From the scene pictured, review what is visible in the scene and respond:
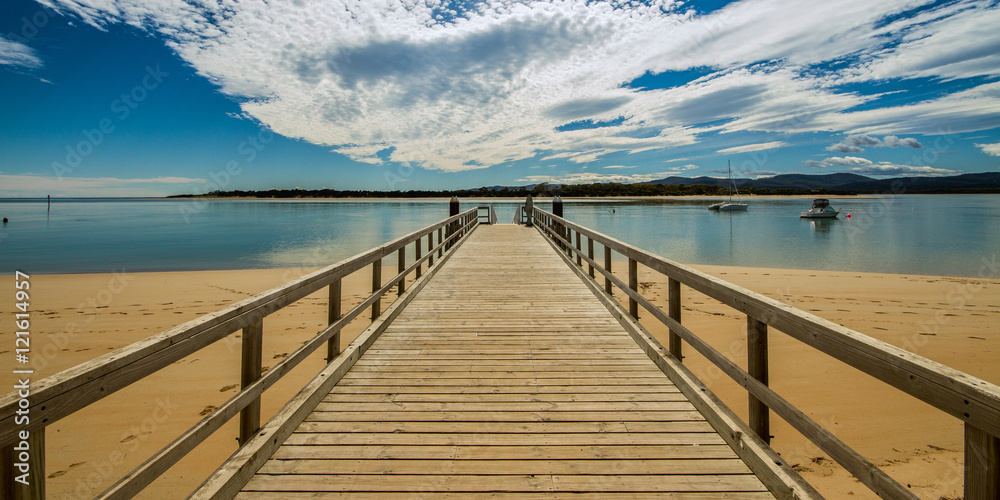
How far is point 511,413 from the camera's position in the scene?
2.94m

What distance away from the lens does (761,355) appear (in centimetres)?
232

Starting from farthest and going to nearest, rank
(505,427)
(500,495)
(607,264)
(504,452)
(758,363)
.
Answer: (607,264)
(505,427)
(504,452)
(758,363)
(500,495)

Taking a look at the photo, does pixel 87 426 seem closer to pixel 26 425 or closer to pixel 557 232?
pixel 26 425

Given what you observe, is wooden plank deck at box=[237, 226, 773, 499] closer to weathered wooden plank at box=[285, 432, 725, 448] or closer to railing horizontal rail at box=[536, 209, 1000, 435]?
weathered wooden plank at box=[285, 432, 725, 448]

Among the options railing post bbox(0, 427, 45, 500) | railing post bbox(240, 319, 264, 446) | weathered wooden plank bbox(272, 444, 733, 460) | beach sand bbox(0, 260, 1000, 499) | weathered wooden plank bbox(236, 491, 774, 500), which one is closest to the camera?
railing post bbox(0, 427, 45, 500)

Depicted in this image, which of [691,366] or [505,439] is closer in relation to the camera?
[505,439]

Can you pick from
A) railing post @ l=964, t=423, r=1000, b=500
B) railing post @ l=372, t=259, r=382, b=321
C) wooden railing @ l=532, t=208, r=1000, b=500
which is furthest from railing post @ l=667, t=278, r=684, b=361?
railing post @ l=372, t=259, r=382, b=321

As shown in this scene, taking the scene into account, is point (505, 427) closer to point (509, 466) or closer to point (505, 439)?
point (505, 439)

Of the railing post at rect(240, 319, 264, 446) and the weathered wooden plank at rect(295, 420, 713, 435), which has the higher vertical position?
the railing post at rect(240, 319, 264, 446)

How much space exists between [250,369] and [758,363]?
274cm

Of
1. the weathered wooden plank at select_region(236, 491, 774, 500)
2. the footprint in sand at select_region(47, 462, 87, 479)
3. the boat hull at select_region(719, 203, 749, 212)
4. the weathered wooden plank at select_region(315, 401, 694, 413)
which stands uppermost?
the boat hull at select_region(719, 203, 749, 212)

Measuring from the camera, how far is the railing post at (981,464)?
1223mm

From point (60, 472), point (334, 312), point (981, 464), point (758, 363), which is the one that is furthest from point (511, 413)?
point (60, 472)

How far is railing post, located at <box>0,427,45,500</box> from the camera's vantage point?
1169 millimetres
